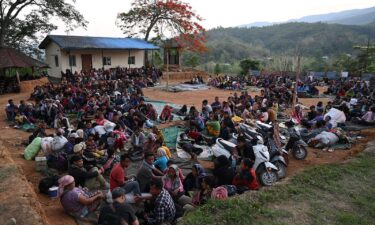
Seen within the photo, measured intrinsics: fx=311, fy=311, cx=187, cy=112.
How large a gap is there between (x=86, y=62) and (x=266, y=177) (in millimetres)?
23907

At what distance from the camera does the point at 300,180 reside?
6863 mm

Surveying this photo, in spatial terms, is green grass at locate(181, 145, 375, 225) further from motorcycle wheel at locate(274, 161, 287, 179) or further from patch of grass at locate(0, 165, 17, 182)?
patch of grass at locate(0, 165, 17, 182)

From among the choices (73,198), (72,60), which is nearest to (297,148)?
(73,198)

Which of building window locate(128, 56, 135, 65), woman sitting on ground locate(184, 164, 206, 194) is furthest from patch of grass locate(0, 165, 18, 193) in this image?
building window locate(128, 56, 135, 65)

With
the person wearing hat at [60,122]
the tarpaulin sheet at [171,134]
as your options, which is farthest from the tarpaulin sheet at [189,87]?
the person wearing hat at [60,122]

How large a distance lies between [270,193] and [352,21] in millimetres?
139892

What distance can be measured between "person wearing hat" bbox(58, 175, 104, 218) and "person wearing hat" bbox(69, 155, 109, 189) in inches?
31.2

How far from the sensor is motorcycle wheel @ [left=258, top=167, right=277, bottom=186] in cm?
723

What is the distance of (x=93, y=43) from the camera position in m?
27.6

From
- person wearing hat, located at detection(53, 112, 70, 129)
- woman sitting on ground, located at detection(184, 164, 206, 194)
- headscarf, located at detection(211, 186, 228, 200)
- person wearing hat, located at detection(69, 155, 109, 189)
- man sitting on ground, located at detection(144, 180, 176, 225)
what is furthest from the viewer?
person wearing hat, located at detection(53, 112, 70, 129)

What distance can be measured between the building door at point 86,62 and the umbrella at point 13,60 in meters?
5.16

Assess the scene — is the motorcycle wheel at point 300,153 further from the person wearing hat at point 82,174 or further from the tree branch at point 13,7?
the tree branch at point 13,7

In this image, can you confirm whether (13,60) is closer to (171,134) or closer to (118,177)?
(171,134)

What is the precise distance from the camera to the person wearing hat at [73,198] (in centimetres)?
551
